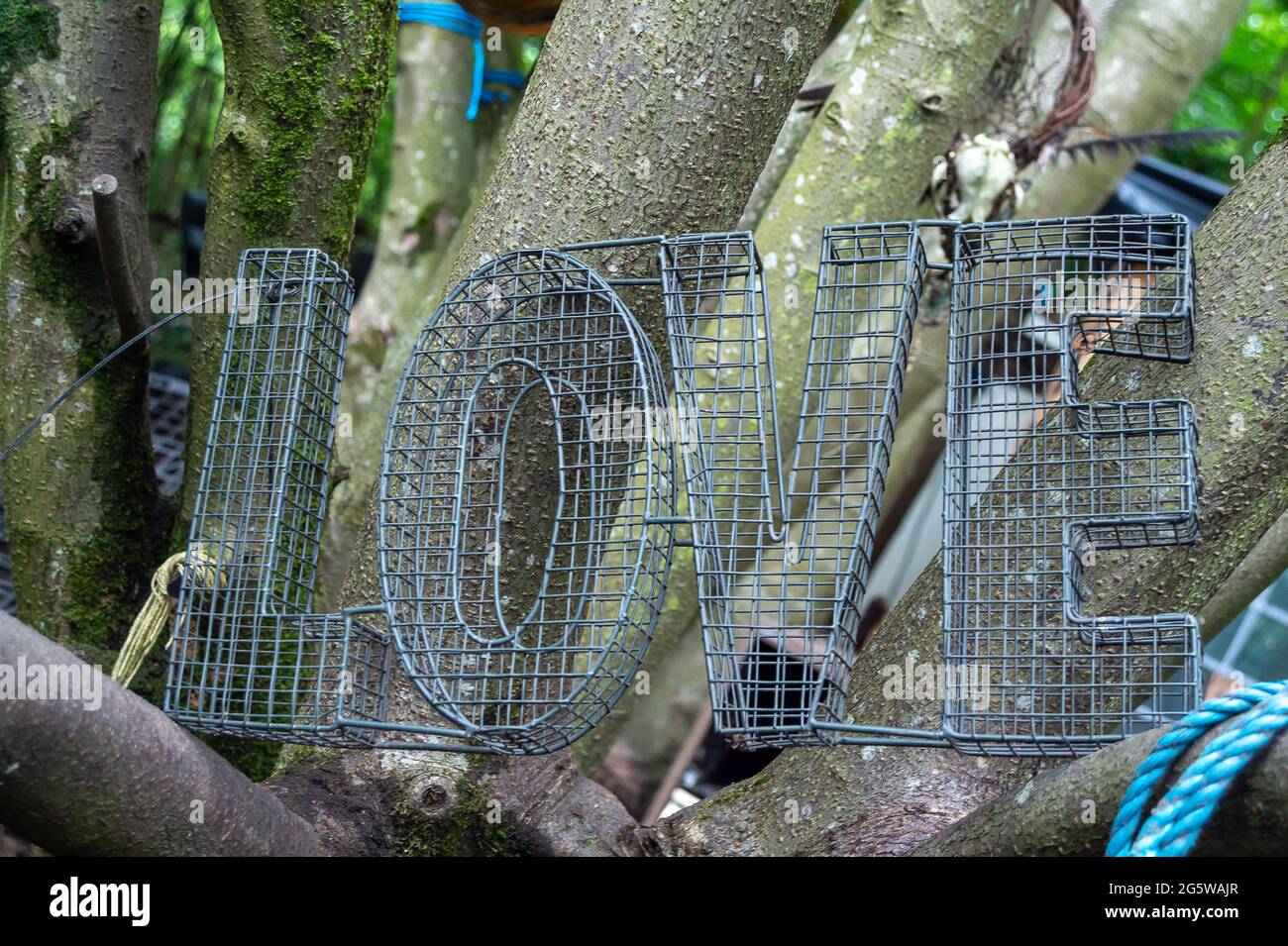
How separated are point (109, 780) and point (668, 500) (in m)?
0.81

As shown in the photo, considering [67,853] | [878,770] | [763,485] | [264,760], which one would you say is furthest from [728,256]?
[264,760]

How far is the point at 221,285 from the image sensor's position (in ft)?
7.77

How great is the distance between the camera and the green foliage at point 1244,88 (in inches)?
327

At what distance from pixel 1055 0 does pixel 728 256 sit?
2.06m

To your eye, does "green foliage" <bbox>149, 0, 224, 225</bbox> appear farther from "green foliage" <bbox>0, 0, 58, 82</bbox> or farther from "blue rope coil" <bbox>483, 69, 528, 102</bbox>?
"green foliage" <bbox>0, 0, 58, 82</bbox>

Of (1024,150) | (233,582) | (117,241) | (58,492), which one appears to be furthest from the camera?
(1024,150)

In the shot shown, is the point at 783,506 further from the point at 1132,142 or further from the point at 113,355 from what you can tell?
the point at 1132,142

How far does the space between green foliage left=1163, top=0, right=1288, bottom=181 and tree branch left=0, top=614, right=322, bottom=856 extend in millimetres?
8037

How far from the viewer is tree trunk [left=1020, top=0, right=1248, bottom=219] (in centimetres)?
423

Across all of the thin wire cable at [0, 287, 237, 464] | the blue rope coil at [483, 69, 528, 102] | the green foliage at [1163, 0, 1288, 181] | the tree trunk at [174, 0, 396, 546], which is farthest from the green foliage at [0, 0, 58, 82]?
the green foliage at [1163, 0, 1288, 181]

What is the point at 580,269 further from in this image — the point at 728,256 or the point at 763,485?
the point at 763,485

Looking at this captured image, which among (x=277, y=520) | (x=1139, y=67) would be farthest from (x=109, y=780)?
(x=1139, y=67)

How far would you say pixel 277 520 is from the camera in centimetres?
188

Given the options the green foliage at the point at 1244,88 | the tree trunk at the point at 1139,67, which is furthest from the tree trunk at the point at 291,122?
the green foliage at the point at 1244,88
